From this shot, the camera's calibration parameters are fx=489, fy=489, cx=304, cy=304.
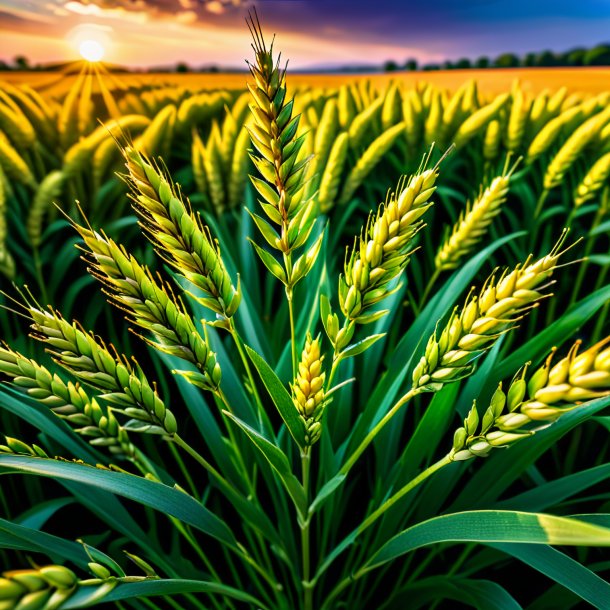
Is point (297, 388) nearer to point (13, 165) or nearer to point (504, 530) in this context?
point (504, 530)

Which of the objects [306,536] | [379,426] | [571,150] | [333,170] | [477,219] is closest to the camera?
[379,426]

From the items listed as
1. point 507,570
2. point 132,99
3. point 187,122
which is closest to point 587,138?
point 507,570

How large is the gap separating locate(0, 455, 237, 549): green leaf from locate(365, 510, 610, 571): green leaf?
0.18 metres

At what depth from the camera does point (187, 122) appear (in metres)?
1.43

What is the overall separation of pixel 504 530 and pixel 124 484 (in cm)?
27

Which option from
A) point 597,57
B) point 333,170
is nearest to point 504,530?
point 333,170

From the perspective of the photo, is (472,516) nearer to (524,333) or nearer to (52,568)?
(52,568)

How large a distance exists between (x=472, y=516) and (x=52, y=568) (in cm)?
27

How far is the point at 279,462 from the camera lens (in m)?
0.38

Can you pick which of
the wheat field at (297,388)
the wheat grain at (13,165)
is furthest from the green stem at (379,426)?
the wheat grain at (13,165)

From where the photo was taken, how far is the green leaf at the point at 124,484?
1.13ft

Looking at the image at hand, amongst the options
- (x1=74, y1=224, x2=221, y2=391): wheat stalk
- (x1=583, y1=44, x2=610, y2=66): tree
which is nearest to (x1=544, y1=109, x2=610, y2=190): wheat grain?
(x1=74, y1=224, x2=221, y2=391): wheat stalk

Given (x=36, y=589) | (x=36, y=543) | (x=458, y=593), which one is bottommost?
(x=458, y=593)

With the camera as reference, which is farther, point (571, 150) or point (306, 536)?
point (571, 150)
